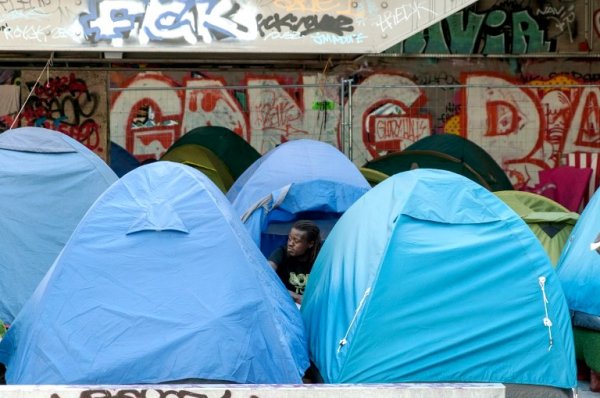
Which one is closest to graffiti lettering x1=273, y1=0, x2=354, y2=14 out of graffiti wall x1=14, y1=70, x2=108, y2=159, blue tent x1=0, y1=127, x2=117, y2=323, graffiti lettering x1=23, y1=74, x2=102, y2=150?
blue tent x1=0, y1=127, x2=117, y2=323

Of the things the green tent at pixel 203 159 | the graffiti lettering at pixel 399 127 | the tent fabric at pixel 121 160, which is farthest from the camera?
the graffiti lettering at pixel 399 127

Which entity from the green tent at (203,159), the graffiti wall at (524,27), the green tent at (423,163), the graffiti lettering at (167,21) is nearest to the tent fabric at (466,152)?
the green tent at (423,163)

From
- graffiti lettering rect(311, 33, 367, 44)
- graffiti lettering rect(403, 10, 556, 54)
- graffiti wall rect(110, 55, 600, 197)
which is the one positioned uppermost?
graffiti lettering rect(403, 10, 556, 54)

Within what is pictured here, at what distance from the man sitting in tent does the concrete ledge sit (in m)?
3.25

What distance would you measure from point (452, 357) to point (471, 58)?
38.4 feet

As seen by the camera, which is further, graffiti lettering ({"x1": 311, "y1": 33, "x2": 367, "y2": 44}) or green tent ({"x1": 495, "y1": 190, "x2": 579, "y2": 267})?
graffiti lettering ({"x1": 311, "y1": 33, "x2": 367, "y2": 44})

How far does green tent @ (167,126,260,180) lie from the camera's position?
14250mm

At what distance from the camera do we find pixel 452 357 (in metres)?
6.00

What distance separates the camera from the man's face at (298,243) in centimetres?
788

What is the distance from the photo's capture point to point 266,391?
15.0 ft

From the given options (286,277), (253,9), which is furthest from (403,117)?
(286,277)

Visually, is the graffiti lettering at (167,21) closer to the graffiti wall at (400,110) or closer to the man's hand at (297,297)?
the man's hand at (297,297)

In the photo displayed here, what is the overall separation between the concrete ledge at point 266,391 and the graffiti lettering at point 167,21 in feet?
18.3

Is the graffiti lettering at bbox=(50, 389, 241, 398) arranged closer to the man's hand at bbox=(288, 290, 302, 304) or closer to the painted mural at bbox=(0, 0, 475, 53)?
the man's hand at bbox=(288, 290, 302, 304)
